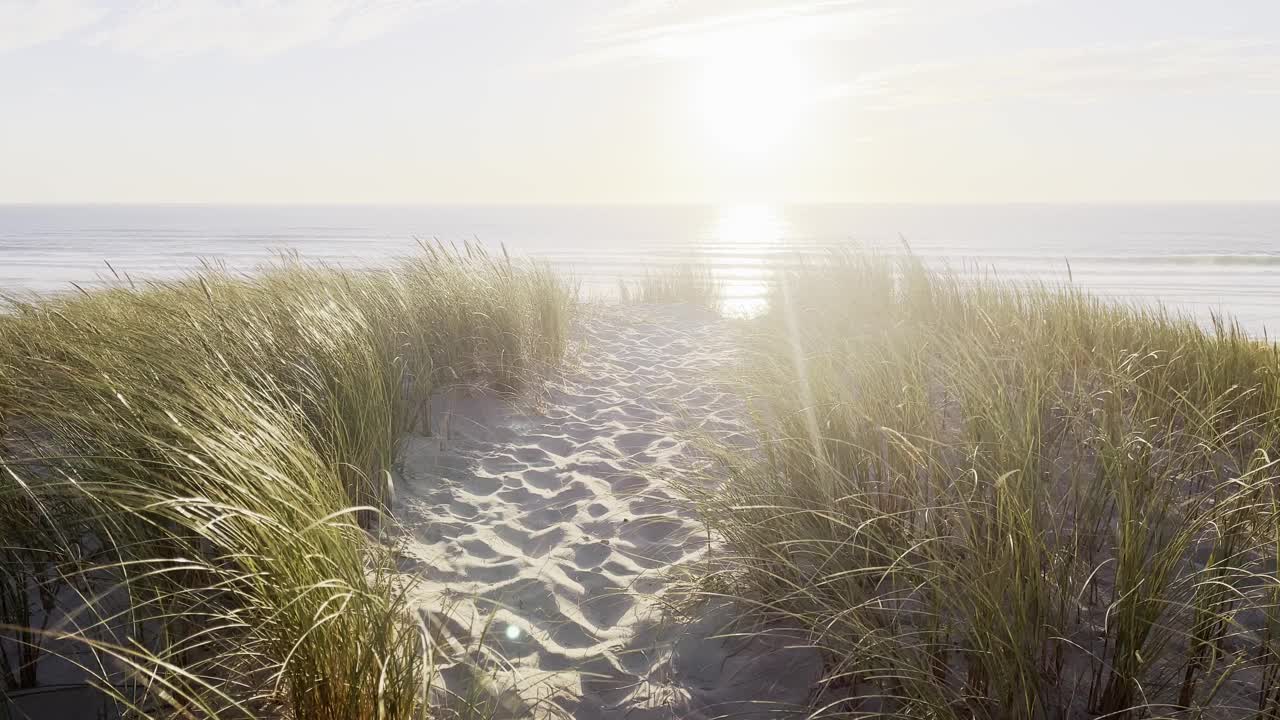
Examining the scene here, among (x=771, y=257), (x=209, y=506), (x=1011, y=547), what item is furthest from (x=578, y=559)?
(x=771, y=257)

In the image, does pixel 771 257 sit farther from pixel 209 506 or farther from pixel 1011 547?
pixel 209 506

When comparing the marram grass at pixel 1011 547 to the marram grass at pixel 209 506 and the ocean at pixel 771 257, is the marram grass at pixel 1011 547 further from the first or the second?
the ocean at pixel 771 257

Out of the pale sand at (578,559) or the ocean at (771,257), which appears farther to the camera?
the ocean at (771,257)

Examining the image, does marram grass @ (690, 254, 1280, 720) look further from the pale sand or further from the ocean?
the ocean

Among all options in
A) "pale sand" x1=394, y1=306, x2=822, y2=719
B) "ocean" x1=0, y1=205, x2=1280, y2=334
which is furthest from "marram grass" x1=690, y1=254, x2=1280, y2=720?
"ocean" x1=0, y1=205, x2=1280, y2=334

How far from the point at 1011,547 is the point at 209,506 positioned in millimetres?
2147

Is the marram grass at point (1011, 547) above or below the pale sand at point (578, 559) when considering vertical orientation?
above

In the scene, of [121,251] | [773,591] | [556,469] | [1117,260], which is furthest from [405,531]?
[121,251]

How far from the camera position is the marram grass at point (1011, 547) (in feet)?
5.42

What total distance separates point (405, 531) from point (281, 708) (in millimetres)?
1265

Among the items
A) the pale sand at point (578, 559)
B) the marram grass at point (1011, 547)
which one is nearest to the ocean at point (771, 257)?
the pale sand at point (578, 559)

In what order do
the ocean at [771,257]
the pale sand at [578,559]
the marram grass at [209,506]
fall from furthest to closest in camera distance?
1. the ocean at [771,257]
2. the pale sand at [578,559]
3. the marram grass at [209,506]

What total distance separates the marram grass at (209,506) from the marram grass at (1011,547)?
1.20 metres

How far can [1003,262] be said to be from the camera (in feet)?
96.5
